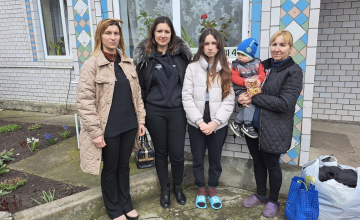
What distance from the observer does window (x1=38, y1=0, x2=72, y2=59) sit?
6793 millimetres

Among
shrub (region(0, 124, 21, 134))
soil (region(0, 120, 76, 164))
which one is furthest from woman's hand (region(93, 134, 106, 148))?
shrub (region(0, 124, 21, 134))

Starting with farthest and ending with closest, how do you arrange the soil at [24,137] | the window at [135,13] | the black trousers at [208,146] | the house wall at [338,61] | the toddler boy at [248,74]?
the house wall at [338,61]
the soil at [24,137]
the window at [135,13]
the black trousers at [208,146]
the toddler boy at [248,74]

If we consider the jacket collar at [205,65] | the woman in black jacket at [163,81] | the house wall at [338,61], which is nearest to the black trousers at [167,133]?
the woman in black jacket at [163,81]

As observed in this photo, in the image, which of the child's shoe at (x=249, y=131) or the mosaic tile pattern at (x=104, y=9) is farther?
the mosaic tile pattern at (x=104, y=9)

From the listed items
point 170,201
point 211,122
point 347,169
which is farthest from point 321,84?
point 170,201

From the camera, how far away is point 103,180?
2520 mm

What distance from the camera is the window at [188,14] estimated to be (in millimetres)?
3443

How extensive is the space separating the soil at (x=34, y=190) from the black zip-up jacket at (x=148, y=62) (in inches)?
58.7

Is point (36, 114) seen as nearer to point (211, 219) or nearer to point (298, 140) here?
point (211, 219)

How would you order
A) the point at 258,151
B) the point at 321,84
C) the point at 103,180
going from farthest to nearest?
the point at 321,84 → the point at 258,151 → the point at 103,180

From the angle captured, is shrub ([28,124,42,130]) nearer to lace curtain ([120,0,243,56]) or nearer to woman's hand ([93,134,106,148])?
lace curtain ([120,0,243,56])

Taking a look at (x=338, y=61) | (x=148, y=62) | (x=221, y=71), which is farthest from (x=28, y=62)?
(x=338, y=61)

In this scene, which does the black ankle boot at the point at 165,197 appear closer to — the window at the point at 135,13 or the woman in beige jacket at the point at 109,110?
the woman in beige jacket at the point at 109,110

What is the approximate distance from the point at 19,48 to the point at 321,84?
7.64m
